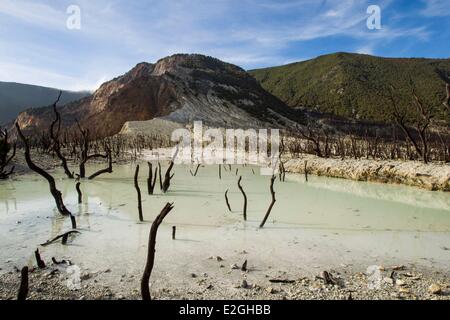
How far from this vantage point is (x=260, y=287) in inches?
213

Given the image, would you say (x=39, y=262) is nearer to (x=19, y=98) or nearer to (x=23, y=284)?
(x=23, y=284)

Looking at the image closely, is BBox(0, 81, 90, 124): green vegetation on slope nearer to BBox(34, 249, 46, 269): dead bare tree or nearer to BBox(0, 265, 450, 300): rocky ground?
BBox(34, 249, 46, 269): dead bare tree

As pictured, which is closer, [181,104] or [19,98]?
[181,104]

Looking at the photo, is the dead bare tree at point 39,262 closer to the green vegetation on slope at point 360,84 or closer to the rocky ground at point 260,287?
the rocky ground at point 260,287

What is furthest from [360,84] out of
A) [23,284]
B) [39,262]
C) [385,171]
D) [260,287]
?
[23,284]

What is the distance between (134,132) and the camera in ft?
139

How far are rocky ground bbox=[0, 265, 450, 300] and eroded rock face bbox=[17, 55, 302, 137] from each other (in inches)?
1641

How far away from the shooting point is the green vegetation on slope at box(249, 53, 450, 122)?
8856 cm

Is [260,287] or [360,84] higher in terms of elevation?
[360,84]

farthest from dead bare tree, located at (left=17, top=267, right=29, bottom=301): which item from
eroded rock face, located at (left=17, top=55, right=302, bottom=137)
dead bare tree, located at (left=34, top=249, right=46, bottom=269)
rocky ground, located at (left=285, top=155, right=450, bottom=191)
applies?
eroded rock face, located at (left=17, top=55, right=302, bottom=137)

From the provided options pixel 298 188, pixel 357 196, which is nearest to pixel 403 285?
pixel 357 196

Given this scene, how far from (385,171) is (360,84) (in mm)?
89149

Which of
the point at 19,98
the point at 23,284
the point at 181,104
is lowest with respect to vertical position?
the point at 23,284
